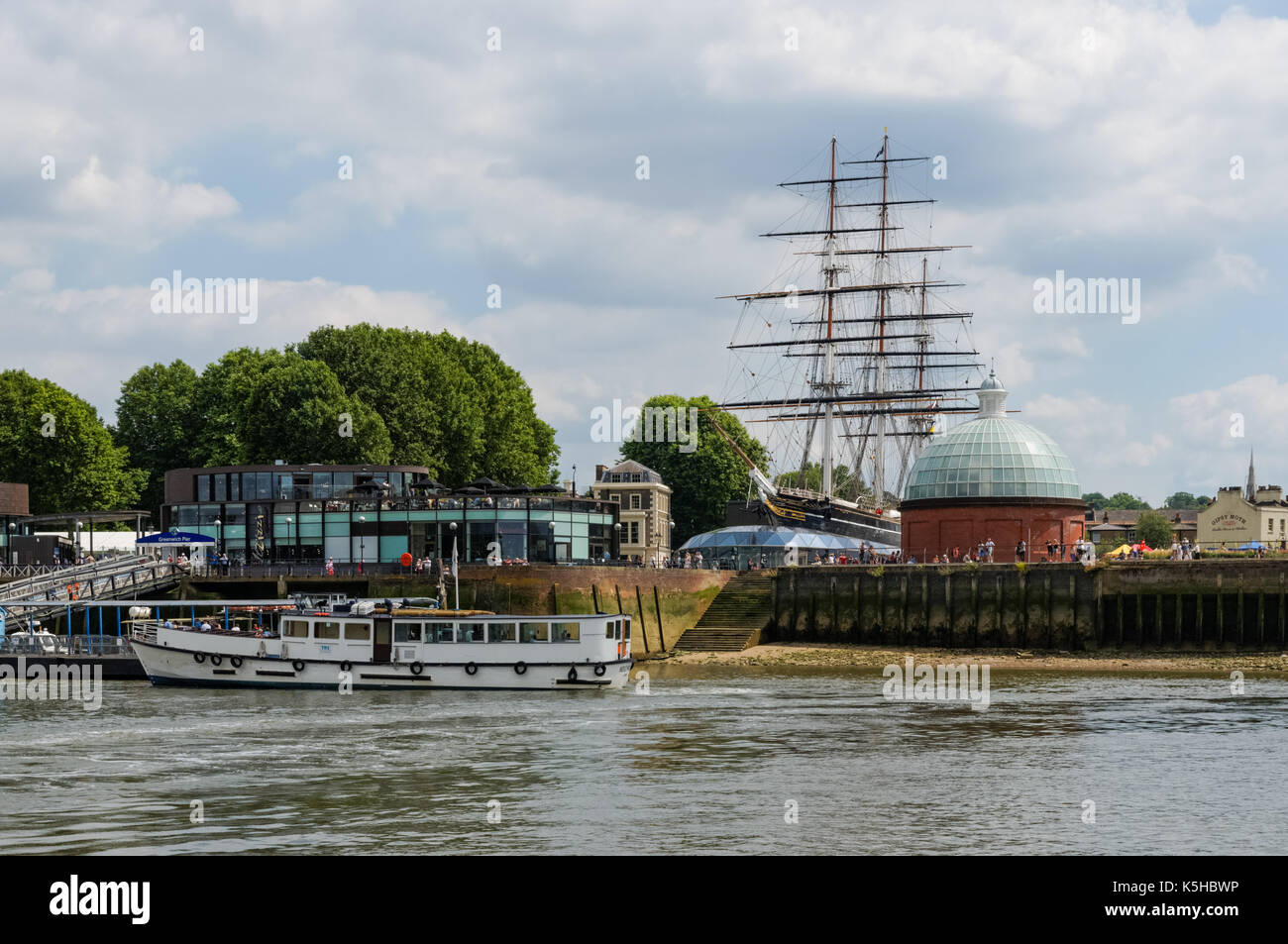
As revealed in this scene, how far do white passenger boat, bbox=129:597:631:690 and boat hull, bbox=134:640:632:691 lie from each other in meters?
0.04

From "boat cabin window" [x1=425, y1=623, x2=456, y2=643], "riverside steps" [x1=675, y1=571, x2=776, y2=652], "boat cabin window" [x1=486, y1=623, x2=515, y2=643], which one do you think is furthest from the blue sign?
"boat cabin window" [x1=486, y1=623, x2=515, y2=643]

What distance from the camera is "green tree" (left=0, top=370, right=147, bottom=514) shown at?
114375mm

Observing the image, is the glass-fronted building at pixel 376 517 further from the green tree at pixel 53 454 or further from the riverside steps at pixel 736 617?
the green tree at pixel 53 454

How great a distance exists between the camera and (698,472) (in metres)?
154

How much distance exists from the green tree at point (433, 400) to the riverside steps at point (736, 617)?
39.8 meters

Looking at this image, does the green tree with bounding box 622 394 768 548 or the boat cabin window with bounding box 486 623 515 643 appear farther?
the green tree with bounding box 622 394 768 548

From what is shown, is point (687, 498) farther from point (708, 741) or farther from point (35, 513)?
point (708, 741)

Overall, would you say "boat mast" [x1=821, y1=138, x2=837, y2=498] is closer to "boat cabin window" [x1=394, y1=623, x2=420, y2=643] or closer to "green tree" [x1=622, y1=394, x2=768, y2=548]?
"green tree" [x1=622, y1=394, x2=768, y2=548]

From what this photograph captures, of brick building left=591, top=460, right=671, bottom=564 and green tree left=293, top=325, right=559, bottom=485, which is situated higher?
green tree left=293, top=325, right=559, bottom=485

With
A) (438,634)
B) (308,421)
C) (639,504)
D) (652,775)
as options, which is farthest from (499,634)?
(639,504)
